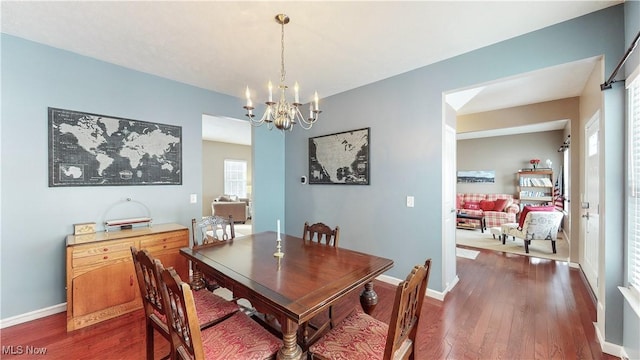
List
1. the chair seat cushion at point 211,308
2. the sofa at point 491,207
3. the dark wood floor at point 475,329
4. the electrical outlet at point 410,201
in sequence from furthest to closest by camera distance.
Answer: the sofa at point 491,207 → the electrical outlet at point 410,201 → the dark wood floor at point 475,329 → the chair seat cushion at point 211,308

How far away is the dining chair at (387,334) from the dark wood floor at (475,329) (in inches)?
31.5

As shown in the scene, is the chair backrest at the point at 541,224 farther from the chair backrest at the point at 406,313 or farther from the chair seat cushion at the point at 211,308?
the chair seat cushion at the point at 211,308

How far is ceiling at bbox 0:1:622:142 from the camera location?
1873 mm

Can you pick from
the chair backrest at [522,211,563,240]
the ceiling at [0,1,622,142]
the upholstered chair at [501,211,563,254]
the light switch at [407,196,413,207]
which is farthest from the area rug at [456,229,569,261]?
the ceiling at [0,1,622,142]

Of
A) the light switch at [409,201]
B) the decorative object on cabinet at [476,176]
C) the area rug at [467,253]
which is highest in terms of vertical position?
the decorative object on cabinet at [476,176]

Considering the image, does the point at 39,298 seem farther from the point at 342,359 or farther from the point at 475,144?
the point at 475,144

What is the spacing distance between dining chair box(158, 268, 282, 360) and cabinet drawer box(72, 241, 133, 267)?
1605 mm

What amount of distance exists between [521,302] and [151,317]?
11.3 feet

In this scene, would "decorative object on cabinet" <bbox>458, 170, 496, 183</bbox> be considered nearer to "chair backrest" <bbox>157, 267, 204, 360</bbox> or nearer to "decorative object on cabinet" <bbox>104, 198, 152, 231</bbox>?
"decorative object on cabinet" <bbox>104, 198, 152, 231</bbox>

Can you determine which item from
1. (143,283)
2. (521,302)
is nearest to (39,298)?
(143,283)

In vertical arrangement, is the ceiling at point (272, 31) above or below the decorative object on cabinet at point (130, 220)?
above

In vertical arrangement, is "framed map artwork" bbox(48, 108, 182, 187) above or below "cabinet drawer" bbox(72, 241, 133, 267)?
above

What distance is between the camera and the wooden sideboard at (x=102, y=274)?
7.14 feet

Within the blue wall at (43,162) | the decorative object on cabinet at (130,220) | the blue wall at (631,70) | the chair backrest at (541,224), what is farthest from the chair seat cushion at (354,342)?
the chair backrest at (541,224)
